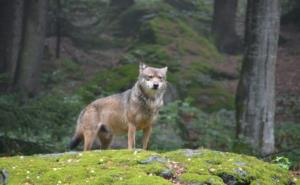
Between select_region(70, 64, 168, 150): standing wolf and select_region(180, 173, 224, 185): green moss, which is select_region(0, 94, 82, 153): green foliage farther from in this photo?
select_region(180, 173, 224, 185): green moss

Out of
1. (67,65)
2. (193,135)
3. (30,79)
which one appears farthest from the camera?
(67,65)

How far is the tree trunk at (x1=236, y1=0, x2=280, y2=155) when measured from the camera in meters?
14.9

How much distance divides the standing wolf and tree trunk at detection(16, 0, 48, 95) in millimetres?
10022

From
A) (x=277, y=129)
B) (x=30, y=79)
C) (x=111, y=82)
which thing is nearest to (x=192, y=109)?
(x=277, y=129)

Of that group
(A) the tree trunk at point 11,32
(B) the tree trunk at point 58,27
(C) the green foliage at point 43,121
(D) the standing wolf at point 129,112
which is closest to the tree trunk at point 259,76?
(C) the green foliage at point 43,121

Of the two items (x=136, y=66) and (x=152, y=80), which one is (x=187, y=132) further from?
(x=152, y=80)

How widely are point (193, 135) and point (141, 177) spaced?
32.6 ft

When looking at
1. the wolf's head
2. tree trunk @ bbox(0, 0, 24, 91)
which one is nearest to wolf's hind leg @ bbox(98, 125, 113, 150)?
the wolf's head

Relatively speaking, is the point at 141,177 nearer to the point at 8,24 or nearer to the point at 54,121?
the point at 54,121

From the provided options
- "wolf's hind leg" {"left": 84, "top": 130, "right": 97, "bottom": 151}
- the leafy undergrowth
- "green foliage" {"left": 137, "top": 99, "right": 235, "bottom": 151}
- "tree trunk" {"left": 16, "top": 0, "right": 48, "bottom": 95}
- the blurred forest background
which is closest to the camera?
the leafy undergrowth

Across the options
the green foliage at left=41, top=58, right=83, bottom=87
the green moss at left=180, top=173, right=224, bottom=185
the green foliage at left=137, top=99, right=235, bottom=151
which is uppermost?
the green moss at left=180, top=173, right=224, bottom=185

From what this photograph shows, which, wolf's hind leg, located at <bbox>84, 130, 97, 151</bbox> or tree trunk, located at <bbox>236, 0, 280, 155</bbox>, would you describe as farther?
tree trunk, located at <bbox>236, 0, 280, 155</bbox>

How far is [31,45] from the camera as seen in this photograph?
2081 centimetres

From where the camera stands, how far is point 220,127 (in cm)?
1633
